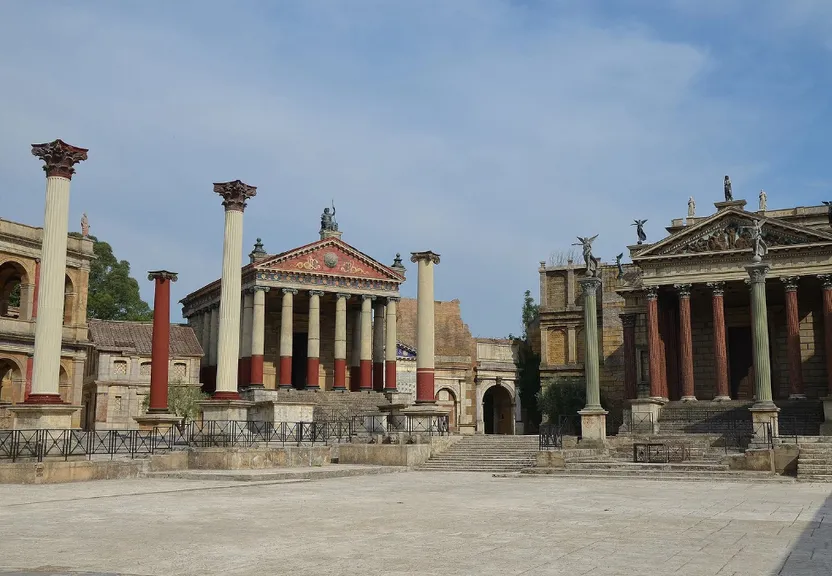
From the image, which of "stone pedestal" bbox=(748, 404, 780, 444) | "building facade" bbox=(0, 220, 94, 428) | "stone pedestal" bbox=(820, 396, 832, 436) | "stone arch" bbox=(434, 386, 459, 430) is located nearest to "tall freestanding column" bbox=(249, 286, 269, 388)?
"building facade" bbox=(0, 220, 94, 428)

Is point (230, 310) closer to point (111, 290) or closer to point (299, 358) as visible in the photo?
point (299, 358)

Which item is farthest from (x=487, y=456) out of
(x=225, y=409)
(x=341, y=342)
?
(x=341, y=342)

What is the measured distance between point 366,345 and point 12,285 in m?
21.8

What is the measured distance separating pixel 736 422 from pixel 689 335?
6168 millimetres

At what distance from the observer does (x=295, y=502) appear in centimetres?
1686

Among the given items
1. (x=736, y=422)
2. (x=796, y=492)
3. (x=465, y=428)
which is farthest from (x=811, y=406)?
(x=465, y=428)

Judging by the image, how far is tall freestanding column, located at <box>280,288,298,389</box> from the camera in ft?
169

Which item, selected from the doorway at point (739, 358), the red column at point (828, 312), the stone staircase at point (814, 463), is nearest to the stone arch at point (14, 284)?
the doorway at point (739, 358)

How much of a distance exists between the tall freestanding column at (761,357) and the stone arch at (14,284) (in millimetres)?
36055

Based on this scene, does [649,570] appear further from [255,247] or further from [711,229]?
[255,247]

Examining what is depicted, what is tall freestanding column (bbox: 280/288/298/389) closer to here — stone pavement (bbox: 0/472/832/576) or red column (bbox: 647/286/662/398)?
red column (bbox: 647/286/662/398)

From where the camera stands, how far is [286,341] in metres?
51.8

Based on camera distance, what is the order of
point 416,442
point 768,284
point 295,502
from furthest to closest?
1. point 768,284
2. point 416,442
3. point 295,502

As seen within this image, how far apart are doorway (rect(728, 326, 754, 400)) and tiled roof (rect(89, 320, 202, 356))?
3155 centimetres
